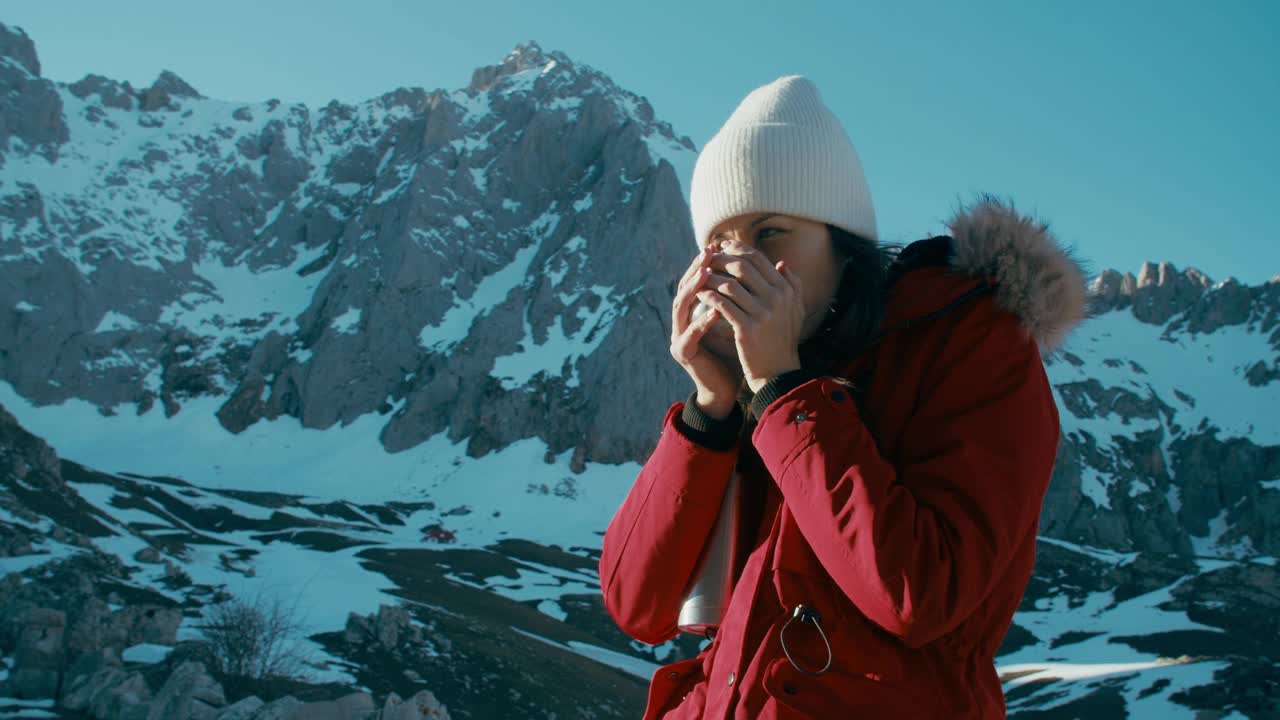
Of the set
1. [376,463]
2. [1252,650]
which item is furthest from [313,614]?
[376,463]

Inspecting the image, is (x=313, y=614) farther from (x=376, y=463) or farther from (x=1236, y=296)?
(x=1236, y=296)

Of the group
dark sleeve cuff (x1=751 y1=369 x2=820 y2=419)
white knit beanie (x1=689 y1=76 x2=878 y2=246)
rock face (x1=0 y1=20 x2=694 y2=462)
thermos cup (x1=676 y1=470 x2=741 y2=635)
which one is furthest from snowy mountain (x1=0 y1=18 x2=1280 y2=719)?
dark sleeve cuff (x1=751 y1=369 x2=820 y2=419)

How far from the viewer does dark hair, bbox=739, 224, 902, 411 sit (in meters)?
1.99

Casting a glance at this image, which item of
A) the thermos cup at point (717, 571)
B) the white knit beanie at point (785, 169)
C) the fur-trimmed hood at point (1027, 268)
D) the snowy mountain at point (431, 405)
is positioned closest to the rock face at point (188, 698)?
the snowy mountain at point (431, 405)

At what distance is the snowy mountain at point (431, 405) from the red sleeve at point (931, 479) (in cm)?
2064

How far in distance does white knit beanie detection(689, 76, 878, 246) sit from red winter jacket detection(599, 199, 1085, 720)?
28 centimetres

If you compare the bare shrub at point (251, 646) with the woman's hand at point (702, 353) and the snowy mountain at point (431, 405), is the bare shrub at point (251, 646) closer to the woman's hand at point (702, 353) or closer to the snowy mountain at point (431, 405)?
the snowy mountain at point (431, 405)

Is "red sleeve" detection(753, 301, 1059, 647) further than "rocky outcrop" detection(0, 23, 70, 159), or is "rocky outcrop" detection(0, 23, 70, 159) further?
"rocky outcrop" detection(0, 23, 70, 159)

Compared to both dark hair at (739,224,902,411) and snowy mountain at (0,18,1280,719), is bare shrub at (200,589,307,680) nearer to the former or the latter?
snowy mountain at (0,18,1280,719)

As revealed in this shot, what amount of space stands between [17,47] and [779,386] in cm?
14492

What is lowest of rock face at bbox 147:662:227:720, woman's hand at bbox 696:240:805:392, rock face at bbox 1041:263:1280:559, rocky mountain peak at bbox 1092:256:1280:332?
rock face at bbox 147:662:227:720

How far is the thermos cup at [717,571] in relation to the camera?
7.04ft

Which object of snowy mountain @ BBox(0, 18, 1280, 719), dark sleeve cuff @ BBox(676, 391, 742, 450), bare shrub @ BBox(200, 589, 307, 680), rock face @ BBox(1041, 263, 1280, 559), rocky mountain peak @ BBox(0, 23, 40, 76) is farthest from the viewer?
rocky mountain peak @ BBox(0, 23, 40, 76)

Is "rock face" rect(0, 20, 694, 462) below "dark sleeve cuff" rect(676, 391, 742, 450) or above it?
above
